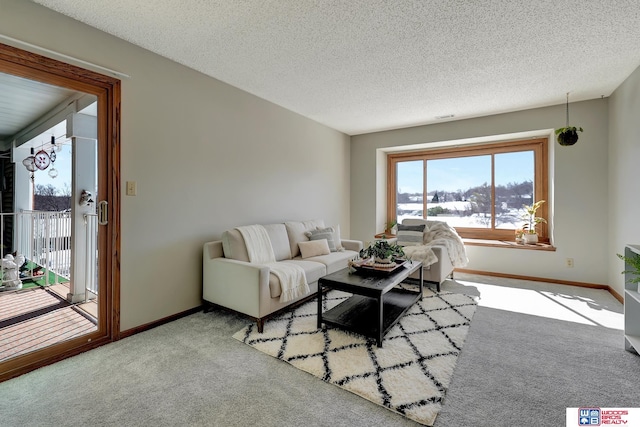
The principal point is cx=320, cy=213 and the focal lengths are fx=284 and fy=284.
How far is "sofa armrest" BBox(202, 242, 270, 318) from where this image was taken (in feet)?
8.10

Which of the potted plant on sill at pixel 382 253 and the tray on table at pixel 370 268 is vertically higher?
the potted plant on sill at pixel 382 253

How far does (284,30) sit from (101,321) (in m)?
2.78

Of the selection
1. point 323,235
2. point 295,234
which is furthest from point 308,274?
point 323,235

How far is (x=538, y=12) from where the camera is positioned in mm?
2016

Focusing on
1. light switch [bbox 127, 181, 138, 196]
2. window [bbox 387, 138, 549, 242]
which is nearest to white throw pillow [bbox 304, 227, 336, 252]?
light switch [bbox 127, 181, 138, 196]

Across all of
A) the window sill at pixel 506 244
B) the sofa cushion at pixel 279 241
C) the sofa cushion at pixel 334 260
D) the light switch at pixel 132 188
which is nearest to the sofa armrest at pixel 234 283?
the sofa cushion at pixel 279 241

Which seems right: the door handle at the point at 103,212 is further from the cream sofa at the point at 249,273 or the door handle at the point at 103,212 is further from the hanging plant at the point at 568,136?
the hanging plant at the point at 568,136

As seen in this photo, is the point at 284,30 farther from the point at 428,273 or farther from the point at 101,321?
the point at 428,273

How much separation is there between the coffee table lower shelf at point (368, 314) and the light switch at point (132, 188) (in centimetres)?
197

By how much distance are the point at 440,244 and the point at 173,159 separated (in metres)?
3.47

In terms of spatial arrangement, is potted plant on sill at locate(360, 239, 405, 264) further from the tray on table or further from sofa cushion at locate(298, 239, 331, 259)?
sofa cushion at locate(298, 239, 331, 259)

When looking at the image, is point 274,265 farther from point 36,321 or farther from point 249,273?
point 36,321

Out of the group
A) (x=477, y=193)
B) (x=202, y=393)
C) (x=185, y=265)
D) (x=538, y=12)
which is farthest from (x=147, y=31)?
(x=477, y=193)

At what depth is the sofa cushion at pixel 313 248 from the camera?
11.8ft
